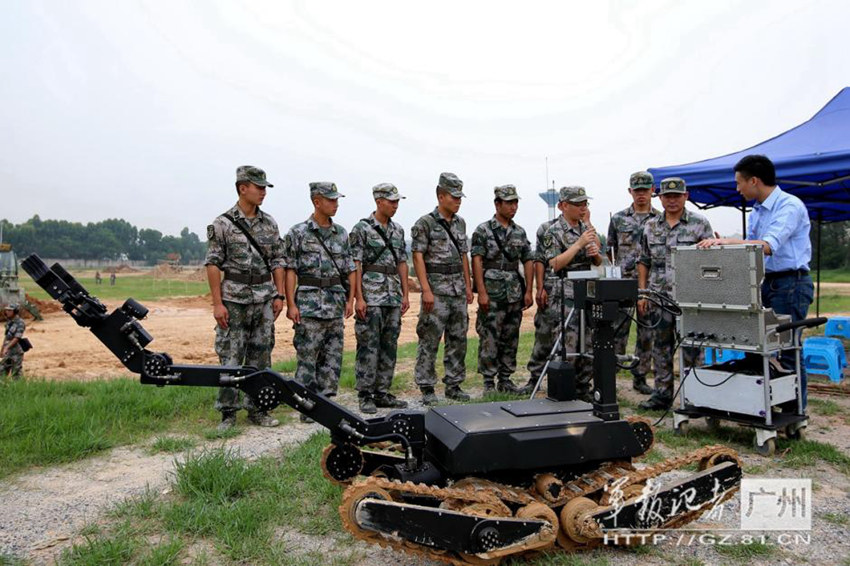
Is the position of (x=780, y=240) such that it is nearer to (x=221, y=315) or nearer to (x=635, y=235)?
(x=635, y=235)

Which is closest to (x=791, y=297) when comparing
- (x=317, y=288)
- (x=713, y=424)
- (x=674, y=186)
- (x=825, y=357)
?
(x=713, y=424)

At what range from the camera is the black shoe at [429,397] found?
6293 millimetres

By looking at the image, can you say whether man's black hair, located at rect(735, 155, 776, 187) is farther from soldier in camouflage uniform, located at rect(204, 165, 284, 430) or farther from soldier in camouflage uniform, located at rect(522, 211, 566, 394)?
soldier in camouflage uniform, located at rect(204, 165, 284, 430)

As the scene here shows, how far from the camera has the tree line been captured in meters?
76.1

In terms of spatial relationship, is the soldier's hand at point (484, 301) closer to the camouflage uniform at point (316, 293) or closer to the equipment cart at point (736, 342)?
the camouflage uniform at point (316, 293)

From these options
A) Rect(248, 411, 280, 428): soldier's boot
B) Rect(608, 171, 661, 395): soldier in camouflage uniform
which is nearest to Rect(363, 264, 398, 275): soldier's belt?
Rect(248, 411, 280, 428): soldier's boot

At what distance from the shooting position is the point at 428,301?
6148 millimetres

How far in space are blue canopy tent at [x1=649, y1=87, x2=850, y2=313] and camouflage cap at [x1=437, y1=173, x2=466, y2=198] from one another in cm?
318

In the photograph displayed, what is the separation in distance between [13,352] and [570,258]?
7.74 meters

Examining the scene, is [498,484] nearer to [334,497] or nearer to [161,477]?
[334,497]

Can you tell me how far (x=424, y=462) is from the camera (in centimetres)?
314

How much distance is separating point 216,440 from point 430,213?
3169 millimetres

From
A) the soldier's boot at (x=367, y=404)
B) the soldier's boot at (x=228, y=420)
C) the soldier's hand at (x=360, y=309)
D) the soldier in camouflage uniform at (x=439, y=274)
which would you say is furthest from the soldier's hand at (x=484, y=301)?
the soldier's boot at (x=228, y=420)

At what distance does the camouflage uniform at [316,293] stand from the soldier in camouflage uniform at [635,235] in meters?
3.12
